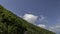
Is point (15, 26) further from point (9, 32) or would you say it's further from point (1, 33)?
point (1, 33)

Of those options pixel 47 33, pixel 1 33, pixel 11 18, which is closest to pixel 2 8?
pixel 11 18

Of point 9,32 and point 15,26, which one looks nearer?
point 9,32

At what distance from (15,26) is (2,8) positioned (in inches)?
138

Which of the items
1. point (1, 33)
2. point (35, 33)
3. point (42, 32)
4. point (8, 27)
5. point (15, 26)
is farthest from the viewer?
point (42, 32)

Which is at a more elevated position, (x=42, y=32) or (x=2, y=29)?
(x=42, y=32)

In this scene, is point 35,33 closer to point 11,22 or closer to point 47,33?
point 47,33

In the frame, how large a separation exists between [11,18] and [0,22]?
2.78 meters

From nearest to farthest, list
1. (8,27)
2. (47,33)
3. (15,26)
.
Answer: (8,27) → (15,26) → (47,33)

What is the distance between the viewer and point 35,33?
43.0 metres

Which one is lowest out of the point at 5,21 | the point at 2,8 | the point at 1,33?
the point at 1,33

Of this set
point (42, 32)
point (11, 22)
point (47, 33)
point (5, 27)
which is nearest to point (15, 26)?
point (11, 22)

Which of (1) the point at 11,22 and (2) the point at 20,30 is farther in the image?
(2) the point at 20,30

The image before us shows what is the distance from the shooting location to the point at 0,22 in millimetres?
26891

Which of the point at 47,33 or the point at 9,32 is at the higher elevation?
the point at 47,33
